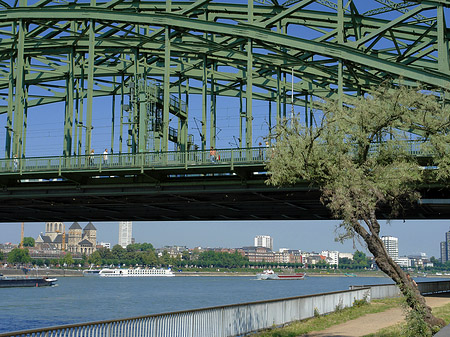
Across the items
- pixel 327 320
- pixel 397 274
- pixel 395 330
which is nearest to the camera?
pixel 397 274

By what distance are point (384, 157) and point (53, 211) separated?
36.2 metres

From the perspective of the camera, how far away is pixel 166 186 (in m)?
38.3

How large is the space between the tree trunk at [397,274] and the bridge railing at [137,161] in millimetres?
16553

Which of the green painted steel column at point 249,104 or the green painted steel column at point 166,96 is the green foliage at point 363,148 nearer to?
the green painted steel column at point 249,104

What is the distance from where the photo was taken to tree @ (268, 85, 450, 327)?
1809 centimetres

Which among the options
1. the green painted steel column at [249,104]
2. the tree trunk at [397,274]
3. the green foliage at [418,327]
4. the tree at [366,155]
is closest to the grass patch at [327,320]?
the tree trunk at [397,274]

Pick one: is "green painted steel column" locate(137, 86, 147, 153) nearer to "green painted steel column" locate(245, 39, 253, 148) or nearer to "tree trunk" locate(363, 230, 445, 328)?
"green painted steel column" locate(245, 39, 253, 148)

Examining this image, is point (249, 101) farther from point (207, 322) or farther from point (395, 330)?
point (207, 322)

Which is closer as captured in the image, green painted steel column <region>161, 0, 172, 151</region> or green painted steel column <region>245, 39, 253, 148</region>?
green painted steel column <region>245, 39, 253, 148</region>

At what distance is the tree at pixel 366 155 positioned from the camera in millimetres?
18094

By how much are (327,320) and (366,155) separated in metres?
8.85

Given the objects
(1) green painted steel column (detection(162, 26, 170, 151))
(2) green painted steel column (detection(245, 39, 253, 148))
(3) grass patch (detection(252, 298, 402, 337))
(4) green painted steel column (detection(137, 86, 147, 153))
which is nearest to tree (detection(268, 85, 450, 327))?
(3) grass patch (detection(252, 298, 402, 337))

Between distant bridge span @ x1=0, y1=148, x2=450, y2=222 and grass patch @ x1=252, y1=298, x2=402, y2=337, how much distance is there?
20.4 ft

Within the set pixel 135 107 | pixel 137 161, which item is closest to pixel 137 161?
pixel 137 161
